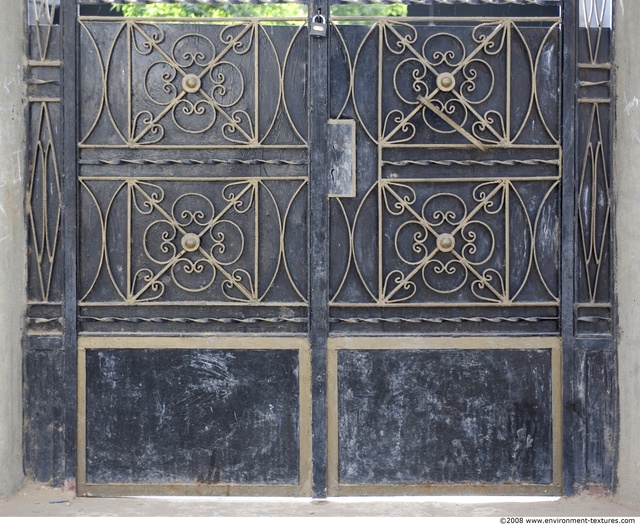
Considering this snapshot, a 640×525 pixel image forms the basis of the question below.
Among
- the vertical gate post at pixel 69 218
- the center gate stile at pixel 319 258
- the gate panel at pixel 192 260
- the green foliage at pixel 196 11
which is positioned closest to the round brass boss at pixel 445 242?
the center gate stile at pixel 319 258

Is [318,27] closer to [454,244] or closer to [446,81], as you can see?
[446,81]

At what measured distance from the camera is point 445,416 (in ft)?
14.0

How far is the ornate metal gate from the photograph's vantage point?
4215mm

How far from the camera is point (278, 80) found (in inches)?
166

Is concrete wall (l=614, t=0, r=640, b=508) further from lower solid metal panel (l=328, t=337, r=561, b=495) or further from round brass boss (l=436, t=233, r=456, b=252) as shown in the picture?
round brass boss (l=436, t=233, r=456, b=252)

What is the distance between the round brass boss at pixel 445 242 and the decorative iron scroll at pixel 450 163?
0.04 feet

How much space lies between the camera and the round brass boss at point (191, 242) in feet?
13.8

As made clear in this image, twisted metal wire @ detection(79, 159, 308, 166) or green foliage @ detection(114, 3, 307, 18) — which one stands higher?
green foliage @ detection(114, 3, 307, 18)

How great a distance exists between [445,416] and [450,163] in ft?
4.56

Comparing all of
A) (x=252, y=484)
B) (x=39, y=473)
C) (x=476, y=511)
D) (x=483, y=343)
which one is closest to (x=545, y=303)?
(x=483, y=343)

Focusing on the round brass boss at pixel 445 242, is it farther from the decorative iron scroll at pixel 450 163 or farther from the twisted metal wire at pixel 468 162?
the twisted metal wire at pixel 468 162

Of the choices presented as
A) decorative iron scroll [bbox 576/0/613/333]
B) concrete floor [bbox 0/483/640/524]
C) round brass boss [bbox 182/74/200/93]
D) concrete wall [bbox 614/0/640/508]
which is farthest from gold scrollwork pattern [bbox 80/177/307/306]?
concrete wall [bbox 614/0/640/508]

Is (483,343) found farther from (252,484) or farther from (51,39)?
(51,39)

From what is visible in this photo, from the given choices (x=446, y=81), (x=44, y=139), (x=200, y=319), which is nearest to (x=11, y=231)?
(x=44, y=139)
